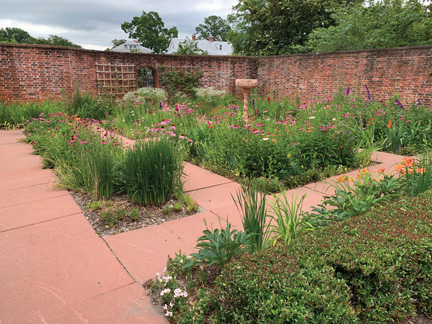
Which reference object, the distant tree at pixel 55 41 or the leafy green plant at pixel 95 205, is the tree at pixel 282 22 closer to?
the leafy green plant at pixel 95 205

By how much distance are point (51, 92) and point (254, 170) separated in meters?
8.48

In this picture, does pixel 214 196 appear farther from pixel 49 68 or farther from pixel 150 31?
pixel 150 31

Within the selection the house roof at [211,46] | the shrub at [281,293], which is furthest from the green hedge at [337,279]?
the house roof at [211,46]

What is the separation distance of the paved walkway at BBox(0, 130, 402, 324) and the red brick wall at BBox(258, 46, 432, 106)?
21.5 ft

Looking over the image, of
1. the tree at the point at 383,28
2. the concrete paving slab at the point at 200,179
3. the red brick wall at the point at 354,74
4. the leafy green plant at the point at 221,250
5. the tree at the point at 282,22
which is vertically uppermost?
the tree at the point at 282,22

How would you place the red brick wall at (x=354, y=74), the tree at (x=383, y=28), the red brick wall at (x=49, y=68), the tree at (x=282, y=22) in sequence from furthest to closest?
the tree at (x=282, y=22), the tree at (x=383, y=28), the red brick wall at (x=49, y=68), the red brick wall at (x=354, y=74)

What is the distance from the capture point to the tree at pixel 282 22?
17.8 metres

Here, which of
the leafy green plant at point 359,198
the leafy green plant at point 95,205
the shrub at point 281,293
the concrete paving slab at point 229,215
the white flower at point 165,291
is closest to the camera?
the shrub at point 281,293

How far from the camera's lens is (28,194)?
363 centimetres

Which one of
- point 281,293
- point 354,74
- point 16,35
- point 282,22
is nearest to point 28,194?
point 281,293

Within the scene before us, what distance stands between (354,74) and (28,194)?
9.31 metres

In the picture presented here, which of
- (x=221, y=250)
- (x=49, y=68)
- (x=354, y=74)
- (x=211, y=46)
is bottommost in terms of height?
(x=221, y=250)

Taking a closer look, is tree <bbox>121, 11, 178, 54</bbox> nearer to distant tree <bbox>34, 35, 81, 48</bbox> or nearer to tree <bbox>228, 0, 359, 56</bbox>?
distant tree <bbox>34, 35, 81, 48</bbox>

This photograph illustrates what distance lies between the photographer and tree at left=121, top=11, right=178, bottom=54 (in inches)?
1848
